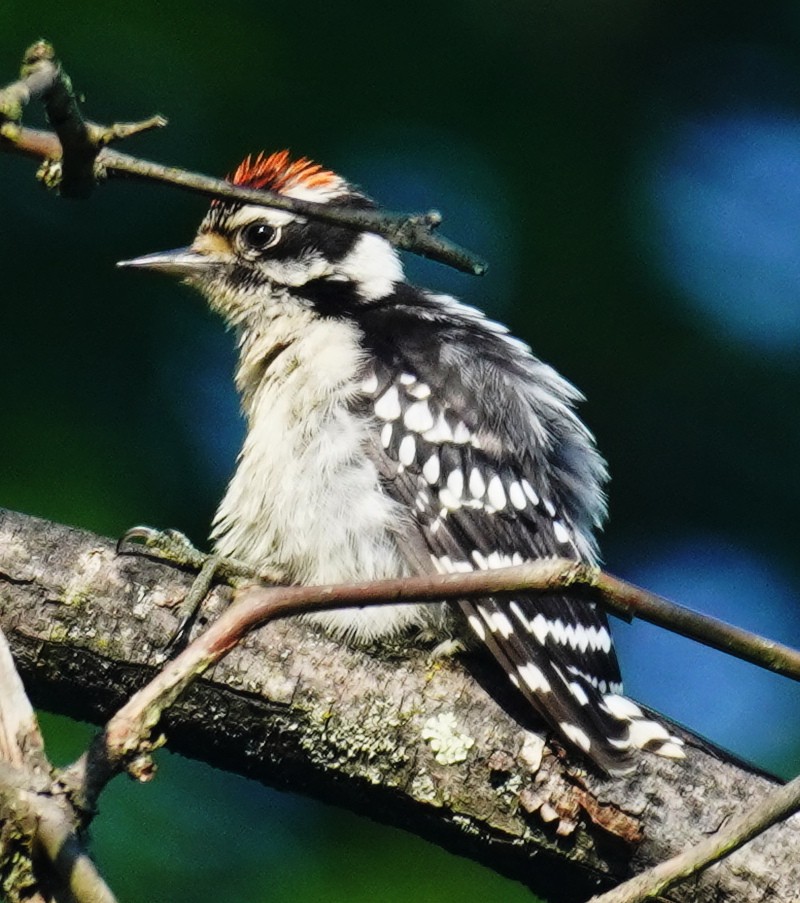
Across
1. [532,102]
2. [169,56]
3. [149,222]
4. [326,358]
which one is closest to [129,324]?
[149,222]

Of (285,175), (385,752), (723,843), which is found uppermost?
(285,175)

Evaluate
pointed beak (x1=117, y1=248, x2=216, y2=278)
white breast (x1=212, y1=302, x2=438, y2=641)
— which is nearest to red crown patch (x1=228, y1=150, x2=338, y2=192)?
pointed beak (x1=117, y1=248, x2=216, y2=278)

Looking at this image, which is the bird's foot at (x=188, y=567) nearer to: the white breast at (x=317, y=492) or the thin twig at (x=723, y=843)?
the white breast at (x=317, y=492)

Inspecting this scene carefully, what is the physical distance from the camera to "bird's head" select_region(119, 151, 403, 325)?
4262mm

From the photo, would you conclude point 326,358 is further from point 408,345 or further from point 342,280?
point 342,280

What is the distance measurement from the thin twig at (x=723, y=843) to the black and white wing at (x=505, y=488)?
1.29 metres

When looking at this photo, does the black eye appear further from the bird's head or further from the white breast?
the white breast

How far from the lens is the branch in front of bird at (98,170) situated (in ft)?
5.43

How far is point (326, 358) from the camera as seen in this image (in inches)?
152

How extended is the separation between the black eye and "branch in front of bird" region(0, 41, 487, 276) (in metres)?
2.53

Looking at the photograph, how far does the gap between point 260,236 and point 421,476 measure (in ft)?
3.74

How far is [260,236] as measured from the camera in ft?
14.3

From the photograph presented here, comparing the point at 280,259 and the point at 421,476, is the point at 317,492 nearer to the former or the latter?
the point at 421,476

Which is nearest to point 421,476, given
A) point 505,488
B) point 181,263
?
point 505,488
